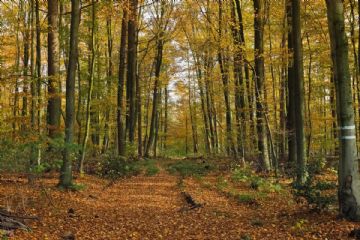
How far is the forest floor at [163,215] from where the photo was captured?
21.6 ft

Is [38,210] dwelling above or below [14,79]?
below

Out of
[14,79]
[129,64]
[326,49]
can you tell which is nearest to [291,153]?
[326,49]

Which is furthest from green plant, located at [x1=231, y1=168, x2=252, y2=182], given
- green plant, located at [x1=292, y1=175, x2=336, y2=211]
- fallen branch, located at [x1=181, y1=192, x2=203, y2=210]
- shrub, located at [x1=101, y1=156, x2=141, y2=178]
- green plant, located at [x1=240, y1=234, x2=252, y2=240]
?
green plant, located at [x1=240, y1=234, x2=252, y2=240]

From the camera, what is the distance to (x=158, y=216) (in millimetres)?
8578

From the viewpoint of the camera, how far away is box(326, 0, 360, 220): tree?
6.49m

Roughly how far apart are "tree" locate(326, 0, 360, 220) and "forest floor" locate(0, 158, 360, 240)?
0.40m

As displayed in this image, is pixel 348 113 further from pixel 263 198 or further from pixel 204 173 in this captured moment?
pixel 204 173

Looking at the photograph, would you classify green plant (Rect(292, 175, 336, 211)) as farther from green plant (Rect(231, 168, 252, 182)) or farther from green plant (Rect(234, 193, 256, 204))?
green plant (Rect(231, 168, 252, 182))

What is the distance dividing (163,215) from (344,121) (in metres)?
4.45

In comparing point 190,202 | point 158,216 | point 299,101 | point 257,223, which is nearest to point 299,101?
point 299,101

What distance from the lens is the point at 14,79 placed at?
11.5m

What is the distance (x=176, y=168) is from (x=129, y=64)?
6.42 metres

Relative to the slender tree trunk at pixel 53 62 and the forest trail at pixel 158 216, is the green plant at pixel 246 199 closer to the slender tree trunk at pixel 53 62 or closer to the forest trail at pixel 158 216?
the forest trail at pixel 158 216

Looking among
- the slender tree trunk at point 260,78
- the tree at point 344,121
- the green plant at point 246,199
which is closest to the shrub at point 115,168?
the slender tree trunk at point 260,78
